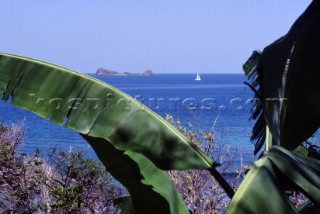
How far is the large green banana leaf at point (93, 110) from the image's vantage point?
385cm

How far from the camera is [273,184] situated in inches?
119

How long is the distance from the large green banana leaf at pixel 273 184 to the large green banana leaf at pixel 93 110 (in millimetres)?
693

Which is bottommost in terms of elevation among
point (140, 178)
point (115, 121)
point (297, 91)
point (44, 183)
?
point (44, 183)

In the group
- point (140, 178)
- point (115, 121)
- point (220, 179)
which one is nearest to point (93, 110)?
point (115, 121)

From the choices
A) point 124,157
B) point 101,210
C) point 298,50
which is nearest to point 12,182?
point 101,210

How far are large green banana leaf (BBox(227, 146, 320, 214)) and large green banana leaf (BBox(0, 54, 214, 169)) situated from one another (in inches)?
27.3

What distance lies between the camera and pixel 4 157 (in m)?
12.0

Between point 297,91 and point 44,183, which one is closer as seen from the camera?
point 297,91

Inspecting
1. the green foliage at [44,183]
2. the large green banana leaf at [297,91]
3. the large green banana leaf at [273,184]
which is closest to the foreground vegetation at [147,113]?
the large green banana leaf at [297,91]

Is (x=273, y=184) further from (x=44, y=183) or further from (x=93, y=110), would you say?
(x=44, y=183)

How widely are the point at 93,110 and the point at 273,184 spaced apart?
1.46 metres

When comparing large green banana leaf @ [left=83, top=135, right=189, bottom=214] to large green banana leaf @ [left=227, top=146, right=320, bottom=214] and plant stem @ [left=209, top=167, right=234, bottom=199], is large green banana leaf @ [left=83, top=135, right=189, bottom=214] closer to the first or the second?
plant stem @ [left=209, top=167, right=234, bottom=199]

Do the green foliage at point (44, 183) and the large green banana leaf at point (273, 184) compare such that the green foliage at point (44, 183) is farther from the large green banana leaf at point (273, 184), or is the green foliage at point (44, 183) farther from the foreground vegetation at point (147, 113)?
the large green banana leaf at point (273, 184)

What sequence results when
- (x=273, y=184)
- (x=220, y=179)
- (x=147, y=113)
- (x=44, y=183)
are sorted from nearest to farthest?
(x=273, y=184), (x=220, y=179), (x=147, y=113), (x=44, y=183)
